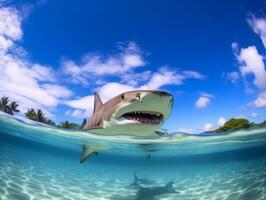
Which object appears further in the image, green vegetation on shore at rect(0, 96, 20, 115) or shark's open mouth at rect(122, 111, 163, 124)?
shark's open mouth at rect(122, 111, 163, 124)

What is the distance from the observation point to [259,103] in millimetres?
3357

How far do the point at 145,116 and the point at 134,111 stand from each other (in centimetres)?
17

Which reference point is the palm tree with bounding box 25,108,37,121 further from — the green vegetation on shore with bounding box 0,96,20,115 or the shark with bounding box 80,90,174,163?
the shark with bounding box 80,90,174,163

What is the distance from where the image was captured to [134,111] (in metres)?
3.75

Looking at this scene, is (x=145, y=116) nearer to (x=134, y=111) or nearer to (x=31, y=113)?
(x=134, y=111)

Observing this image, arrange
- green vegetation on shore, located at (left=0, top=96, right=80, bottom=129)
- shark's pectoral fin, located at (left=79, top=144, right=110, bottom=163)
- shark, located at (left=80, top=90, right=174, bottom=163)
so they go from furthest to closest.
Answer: shark's pectoral fin, located at (left=79, top=144, right=110, bottom=163) < shark, located at (left=80, top=90, right=174, bottom=163) < green vegetation on shore, located at (left=0, top=96, right=80, bottom=129)

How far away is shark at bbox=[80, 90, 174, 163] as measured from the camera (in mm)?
3094

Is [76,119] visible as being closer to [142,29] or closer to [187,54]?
[142,29]

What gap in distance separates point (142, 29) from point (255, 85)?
1.45 metres

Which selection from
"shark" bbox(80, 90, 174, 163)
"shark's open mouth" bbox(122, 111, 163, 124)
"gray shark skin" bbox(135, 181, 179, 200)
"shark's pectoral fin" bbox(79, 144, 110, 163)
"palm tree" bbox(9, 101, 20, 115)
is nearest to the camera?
"shark" bbox(80, 90, 174, 163)

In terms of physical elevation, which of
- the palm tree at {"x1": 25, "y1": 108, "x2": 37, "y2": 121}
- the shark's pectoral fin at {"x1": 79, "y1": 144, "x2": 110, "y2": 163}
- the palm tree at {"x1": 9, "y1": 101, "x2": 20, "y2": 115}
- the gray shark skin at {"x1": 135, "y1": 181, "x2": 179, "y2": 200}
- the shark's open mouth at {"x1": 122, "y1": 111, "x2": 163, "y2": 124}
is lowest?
the gray shark skin at {"x1": 135, "y1": 181, "x2": 179, "y2": 200}

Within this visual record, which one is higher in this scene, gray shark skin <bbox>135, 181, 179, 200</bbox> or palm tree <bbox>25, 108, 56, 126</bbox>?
palm tree <bbox>25, 108, 56, 126</bbox>

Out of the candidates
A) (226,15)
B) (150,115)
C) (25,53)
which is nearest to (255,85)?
(226,15)

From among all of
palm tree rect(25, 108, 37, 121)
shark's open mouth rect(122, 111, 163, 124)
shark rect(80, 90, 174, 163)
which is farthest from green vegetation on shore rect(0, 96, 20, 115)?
shark's open mouth rect(122, 111, 163, 124)
